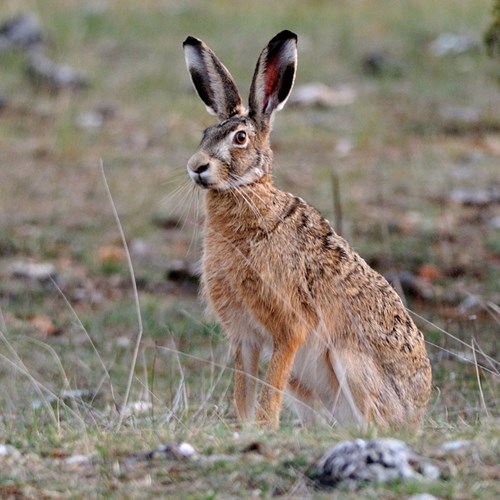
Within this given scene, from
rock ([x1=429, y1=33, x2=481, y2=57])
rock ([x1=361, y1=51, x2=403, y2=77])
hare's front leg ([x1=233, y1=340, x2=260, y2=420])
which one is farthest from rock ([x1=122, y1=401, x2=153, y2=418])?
rock ([x1=429, y1=33, x2=481, y2=57])

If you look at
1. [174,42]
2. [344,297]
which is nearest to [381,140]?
[174,42]

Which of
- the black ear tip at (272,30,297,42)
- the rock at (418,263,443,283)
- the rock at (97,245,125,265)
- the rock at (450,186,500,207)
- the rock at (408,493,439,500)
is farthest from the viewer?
the rock at (450,186,500,207)

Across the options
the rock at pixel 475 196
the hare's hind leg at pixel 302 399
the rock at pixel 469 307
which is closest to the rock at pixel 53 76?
the rock at pixel 475 196

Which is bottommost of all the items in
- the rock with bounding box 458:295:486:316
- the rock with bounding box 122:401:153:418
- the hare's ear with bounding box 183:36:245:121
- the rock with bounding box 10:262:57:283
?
the rock with bounding box 122:401:153:418

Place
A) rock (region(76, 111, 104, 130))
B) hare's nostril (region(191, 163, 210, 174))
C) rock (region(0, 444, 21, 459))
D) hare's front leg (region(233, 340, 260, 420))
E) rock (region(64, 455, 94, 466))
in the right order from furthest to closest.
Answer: rock (region(76, 111, 104, 130)) < hare's front leg (region(233, 340, 260, 420)) < hare's nostril (region(191, 163, 210, 174)) < rock (region(0, 444, 21, 459)) < rock (region(64, 455, 94, 466))

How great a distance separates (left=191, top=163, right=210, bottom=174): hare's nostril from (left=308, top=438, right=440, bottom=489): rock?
168cm

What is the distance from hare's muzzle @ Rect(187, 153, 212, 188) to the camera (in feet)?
17.1

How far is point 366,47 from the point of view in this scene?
1527cm

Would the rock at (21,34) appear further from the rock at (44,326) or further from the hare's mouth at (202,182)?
the hare's mouth at (202,182)

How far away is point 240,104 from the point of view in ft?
19.0

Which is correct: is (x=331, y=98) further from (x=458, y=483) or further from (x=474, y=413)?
(x=458, y=483)

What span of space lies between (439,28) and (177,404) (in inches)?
443

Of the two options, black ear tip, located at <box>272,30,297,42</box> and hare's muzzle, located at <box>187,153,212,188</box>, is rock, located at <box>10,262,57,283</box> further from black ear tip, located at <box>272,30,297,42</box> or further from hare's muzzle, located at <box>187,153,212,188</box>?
hare's muzzle, located at <box>187,153,212,188</box>

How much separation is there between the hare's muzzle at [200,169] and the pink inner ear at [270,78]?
61 centimetres
